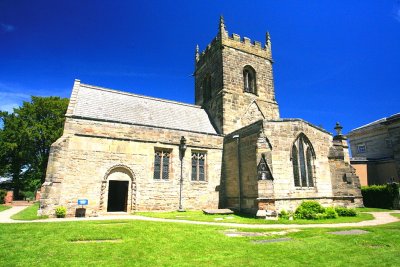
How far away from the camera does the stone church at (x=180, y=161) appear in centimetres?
1496

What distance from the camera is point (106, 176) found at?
15.8 m

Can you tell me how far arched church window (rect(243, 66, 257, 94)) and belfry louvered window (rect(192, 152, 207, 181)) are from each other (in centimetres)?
939

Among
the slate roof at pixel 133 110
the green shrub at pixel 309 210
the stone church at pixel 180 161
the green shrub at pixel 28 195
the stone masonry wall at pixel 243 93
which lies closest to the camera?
the green shrub at pixel 309 210

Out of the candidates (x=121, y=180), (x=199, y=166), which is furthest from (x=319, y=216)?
(x=121, y=180)

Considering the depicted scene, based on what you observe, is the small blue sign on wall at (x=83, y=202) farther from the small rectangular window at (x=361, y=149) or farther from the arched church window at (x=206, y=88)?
the small rectangular window at (x=361, y=149)

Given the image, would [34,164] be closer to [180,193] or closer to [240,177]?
[180,193]

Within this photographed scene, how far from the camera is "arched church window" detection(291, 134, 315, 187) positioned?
52.9ft

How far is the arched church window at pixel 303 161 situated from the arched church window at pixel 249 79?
31.4 ft

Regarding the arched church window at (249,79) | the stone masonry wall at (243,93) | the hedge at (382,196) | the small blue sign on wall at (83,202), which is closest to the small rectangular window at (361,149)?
the hedge at (382,196)

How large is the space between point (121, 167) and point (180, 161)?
13.9 ft

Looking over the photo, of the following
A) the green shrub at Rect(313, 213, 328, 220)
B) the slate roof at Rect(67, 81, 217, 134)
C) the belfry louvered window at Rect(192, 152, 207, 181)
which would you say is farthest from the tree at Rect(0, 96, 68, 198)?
the green shrub at Rect(313, 213, 328, 220)

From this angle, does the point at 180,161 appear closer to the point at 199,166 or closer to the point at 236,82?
the point at 199,166

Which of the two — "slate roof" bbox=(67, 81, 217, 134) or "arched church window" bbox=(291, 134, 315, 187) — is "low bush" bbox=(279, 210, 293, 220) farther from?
"slate roof" bbox=(67, 81, 217, 134)

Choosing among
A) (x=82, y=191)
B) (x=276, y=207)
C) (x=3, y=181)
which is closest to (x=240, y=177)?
(x=276, y=207)
